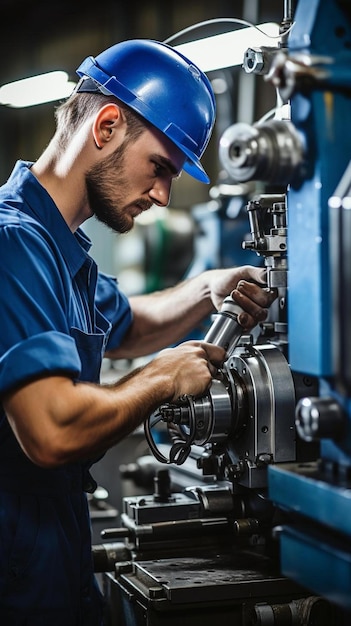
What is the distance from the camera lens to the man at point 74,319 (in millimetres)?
1151

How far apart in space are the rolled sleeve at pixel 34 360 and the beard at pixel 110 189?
40cm

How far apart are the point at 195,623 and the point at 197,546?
8.6 inches

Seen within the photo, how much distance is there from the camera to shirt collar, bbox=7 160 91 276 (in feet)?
4.55

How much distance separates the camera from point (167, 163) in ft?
4.80

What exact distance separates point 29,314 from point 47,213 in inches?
11.5

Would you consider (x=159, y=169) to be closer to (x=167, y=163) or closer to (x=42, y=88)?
(x=167, y=163)

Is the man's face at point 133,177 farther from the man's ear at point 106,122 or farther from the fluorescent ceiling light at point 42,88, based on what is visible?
the fluorescent ceiling light at point 42,88

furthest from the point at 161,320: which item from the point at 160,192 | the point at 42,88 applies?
the point at 42,88

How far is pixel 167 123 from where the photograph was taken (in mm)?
1390

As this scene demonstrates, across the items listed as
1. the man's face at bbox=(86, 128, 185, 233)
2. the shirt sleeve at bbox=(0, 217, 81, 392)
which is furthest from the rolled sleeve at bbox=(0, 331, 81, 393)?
the man's face at bbox=(86, 128, 185, 233)

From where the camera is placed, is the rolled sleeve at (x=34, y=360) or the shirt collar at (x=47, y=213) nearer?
the rolled sleeve at (x=34, y=360)

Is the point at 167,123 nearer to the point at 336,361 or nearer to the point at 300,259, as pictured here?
the point at 300,259

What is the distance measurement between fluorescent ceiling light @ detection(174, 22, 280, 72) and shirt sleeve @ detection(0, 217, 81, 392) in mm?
1064

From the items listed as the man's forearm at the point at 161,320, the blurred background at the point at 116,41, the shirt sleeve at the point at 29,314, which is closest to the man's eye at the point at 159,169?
the shirt sleeve at the point at 29,314
